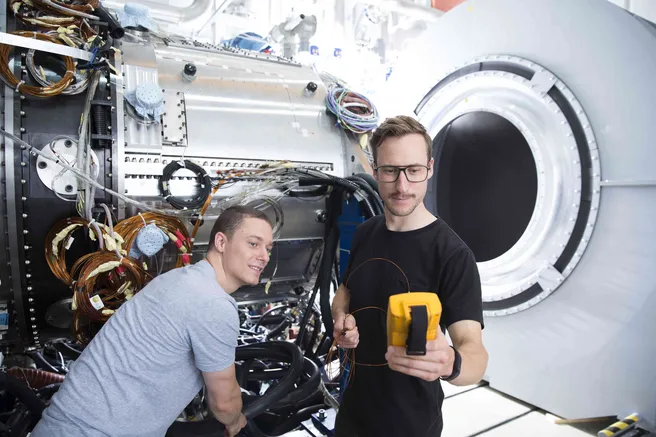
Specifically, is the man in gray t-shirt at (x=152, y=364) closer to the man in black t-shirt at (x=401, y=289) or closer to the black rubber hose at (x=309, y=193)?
the man in black t-shirt at (x=401, y=289)

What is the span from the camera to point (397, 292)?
1250 millimetres

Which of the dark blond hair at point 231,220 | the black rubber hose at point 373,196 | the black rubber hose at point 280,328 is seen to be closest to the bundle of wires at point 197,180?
the dark blond hair at point 231,220

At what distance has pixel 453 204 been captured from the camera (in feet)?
10.2

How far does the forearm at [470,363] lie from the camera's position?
1.01 meters

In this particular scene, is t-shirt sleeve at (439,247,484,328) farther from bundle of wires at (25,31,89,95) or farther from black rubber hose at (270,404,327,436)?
bundle of wires at (25,31,89,95)

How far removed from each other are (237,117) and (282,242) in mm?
682

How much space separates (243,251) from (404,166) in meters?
0.67

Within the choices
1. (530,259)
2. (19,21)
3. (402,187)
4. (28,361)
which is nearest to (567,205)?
(530,259)

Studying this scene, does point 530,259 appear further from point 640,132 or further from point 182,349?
point 182,349

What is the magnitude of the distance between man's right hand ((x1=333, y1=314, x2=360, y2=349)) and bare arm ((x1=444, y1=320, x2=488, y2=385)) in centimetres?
26

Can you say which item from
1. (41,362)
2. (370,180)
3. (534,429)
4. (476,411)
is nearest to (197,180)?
(370,180)

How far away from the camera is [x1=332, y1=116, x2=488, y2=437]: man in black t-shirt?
1140 mm

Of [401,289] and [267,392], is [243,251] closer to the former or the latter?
[401,289]

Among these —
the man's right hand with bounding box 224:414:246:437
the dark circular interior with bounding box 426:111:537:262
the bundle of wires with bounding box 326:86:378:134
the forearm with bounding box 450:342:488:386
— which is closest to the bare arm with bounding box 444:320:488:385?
the forearm with bounding box 450:342:488:386
